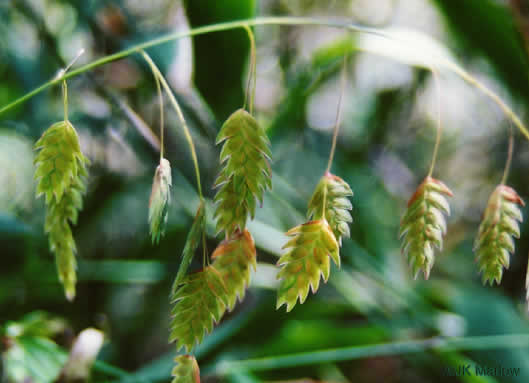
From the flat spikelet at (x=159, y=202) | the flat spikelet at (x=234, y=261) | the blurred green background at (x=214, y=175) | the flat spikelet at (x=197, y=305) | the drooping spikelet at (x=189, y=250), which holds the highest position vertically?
the flat spikelet at (x=159, y=202)

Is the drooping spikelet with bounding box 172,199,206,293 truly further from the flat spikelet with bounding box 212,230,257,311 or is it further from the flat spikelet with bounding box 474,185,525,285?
the flat spikelet with bounding box 474,185,525,285

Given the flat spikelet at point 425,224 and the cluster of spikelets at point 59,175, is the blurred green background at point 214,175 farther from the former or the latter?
the flat spikelet at point 425,224

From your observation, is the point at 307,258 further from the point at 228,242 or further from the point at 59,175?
the point at 59,175

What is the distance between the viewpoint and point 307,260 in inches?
11.7

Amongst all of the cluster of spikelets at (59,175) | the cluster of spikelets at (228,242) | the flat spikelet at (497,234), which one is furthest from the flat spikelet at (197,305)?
the flat spikelet at (497,234)

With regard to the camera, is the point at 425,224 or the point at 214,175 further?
the point at 214,175

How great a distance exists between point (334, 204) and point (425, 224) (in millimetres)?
77

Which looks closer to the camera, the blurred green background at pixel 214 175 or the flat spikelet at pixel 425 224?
the flat spikelet at pixel 425 224

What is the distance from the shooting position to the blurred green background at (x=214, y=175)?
0.70m

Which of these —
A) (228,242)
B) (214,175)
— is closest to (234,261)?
(228,242)

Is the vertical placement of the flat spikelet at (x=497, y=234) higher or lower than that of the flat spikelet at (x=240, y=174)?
lower

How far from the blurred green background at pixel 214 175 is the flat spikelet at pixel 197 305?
A: 0.33 m

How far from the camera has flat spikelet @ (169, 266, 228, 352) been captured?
290mm

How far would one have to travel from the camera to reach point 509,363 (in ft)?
2.15
